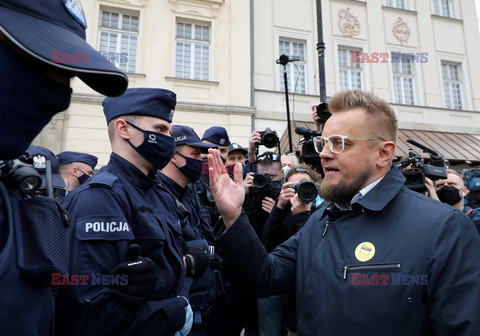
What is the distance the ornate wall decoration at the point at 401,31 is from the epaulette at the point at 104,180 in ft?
45.0

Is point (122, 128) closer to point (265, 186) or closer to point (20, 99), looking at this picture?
point (20, 99)

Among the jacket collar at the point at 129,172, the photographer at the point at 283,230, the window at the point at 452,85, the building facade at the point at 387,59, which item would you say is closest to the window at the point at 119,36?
the building facade at the point at 387,59

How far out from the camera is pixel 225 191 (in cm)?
202

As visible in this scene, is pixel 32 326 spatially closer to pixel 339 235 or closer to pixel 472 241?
pixel 339 235

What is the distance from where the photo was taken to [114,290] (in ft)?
5.16

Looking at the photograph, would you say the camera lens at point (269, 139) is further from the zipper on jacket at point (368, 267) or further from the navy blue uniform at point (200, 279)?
Answer: the zipper on jacket at point (368, 267)

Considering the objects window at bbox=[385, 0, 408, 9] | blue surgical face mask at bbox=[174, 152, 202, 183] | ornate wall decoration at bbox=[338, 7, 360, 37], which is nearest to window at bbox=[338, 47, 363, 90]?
ornate wall decoration at bbox=[338, 7, 360, 37]

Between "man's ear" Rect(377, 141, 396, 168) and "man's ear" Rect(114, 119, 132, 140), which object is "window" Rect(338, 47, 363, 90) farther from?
"man's ear" Rect(114, 119, 132, 140)

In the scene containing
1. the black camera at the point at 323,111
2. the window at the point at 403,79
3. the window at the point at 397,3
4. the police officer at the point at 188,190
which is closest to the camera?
the police officer at the point at 188,190

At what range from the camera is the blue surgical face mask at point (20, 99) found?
0.90 m

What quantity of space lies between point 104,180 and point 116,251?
1.31 feet

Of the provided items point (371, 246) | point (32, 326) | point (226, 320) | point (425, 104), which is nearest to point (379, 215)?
point (371, 246)

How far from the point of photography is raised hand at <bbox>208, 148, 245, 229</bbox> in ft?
6.36

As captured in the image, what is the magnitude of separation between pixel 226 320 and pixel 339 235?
6.42 feet
